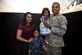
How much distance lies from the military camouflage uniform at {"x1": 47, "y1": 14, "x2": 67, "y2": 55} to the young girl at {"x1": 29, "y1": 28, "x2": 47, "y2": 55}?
42cm

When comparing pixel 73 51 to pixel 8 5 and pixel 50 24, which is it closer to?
pixel 50 24

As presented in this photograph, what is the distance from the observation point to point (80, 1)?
11.5 ft

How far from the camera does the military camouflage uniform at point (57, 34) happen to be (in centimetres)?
292

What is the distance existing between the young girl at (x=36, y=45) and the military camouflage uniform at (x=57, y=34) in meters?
0.42

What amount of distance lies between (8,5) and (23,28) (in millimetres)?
984

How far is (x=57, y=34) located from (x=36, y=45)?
62cm

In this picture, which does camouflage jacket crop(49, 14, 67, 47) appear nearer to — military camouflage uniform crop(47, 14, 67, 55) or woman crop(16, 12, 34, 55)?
military camouflage uniform crop(47, 14, 67, 55)

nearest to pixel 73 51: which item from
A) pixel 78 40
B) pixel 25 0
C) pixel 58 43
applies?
pixel 78 40

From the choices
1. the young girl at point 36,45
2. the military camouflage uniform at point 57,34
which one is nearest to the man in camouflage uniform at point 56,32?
the military camouflage uniform at point 57,34

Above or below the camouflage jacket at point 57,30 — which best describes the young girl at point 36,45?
below

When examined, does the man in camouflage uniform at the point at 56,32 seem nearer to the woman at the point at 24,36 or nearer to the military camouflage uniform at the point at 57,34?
the military camouflage uniform at the point at 57,34

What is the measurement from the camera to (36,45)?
340cm

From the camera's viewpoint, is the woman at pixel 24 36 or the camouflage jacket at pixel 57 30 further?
the woman at pixel 24 36

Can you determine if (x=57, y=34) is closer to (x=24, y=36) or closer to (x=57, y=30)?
(x=57, y=30)
